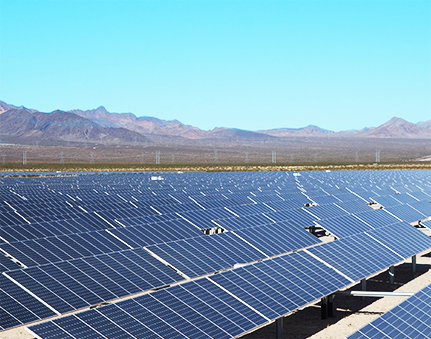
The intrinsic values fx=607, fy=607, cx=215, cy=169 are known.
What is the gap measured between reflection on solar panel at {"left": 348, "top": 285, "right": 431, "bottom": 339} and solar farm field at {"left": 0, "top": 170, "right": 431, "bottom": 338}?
0.05m

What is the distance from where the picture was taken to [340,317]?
17234 mm

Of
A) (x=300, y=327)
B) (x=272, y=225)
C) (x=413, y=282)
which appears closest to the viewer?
(x=300, y=327)

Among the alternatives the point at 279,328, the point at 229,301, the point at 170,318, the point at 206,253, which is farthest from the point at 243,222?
the point at 170,318

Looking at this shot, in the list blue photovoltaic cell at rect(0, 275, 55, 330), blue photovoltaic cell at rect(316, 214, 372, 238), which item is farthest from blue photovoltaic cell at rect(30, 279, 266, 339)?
blue photovoltaic cell at rect(316, 214, 372, 238)

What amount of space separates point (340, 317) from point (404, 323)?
6.71 m

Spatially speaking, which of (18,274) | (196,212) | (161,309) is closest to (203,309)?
(161,309)

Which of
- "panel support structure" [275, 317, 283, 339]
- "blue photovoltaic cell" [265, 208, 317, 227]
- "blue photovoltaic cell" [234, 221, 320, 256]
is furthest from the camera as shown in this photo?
"blue photovoltaic cell" [265, 208, 317, 227]

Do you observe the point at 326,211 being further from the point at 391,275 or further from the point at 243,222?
the point at 243,222

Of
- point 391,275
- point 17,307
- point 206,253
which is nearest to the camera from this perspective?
point 17,307

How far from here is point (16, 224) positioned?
18781 mm

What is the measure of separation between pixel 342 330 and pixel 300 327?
3.65 ft

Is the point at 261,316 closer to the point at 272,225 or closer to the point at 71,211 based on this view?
the point at 272,225

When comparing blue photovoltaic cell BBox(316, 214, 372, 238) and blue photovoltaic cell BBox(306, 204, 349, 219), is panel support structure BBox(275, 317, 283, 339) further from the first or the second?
blue photovoltaic cell BBox(306, 204, 349, 219)

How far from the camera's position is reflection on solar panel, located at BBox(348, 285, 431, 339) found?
1000 cm
